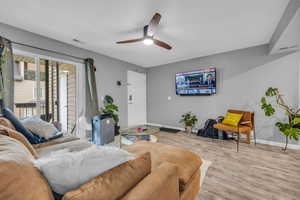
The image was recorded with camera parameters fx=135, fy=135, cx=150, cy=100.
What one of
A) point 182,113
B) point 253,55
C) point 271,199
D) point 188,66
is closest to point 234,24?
point 253,55

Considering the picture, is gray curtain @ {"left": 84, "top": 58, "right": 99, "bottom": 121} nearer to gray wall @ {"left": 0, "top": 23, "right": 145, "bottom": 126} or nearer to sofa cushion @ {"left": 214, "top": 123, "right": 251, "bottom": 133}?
gray wall @ {"left": 0, "top": 23, "right": 145, "bottom": 126}

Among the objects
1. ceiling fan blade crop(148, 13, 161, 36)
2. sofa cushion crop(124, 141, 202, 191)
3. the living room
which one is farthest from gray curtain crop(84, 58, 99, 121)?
sofa cushion crop(124, 141, 202, 191)

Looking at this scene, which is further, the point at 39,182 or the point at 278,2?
the point at 278,2

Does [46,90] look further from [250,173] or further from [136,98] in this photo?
[250,173]

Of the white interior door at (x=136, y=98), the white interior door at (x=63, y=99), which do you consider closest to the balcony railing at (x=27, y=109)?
the white interior door at (x=63, y=99)

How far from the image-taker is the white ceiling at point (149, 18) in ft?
6.10

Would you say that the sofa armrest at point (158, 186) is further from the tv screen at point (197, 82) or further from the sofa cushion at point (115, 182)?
the tv screen at point (197, 82)

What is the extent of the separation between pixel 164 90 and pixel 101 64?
234 centimetres

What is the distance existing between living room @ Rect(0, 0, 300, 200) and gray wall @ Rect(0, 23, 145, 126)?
22mm

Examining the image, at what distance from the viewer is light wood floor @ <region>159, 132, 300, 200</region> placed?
1.61m

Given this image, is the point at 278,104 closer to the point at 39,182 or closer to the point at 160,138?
the point at 160,138

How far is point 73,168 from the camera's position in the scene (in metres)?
0.66

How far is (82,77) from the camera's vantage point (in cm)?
354

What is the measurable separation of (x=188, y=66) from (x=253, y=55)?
5.49 feet
